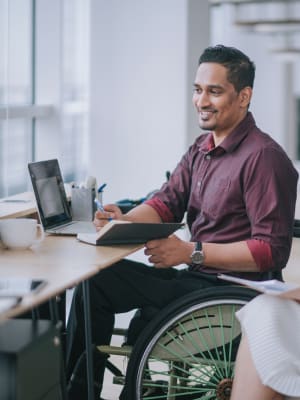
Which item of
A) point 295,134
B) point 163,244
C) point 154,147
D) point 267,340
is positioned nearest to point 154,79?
point 154,147

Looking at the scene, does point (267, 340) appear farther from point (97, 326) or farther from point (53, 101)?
point (53, 101)

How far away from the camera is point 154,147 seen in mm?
4734

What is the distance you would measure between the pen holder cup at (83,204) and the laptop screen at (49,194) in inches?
2.1

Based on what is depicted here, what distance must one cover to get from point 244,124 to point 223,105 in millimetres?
95

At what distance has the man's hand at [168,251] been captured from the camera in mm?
2857

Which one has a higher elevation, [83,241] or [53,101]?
[53,101]

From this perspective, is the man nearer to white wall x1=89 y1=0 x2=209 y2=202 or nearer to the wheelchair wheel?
the wheelchair wheel

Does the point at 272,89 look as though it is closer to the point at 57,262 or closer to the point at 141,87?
the point at 141,87

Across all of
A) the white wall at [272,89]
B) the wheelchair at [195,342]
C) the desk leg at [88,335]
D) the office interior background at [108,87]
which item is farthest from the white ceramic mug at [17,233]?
the white wall at [272,89]

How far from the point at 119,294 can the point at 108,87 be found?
205cm

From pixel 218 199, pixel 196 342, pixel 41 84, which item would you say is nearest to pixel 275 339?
pixel 196 342

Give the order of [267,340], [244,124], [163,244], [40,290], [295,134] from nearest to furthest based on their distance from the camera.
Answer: [40,290] → [267,340] → [163,244] → [244,124] → [295,134]

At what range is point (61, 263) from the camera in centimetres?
254

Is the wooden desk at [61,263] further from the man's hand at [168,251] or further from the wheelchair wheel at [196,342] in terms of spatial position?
the wheelchair wheel at [196,342]
